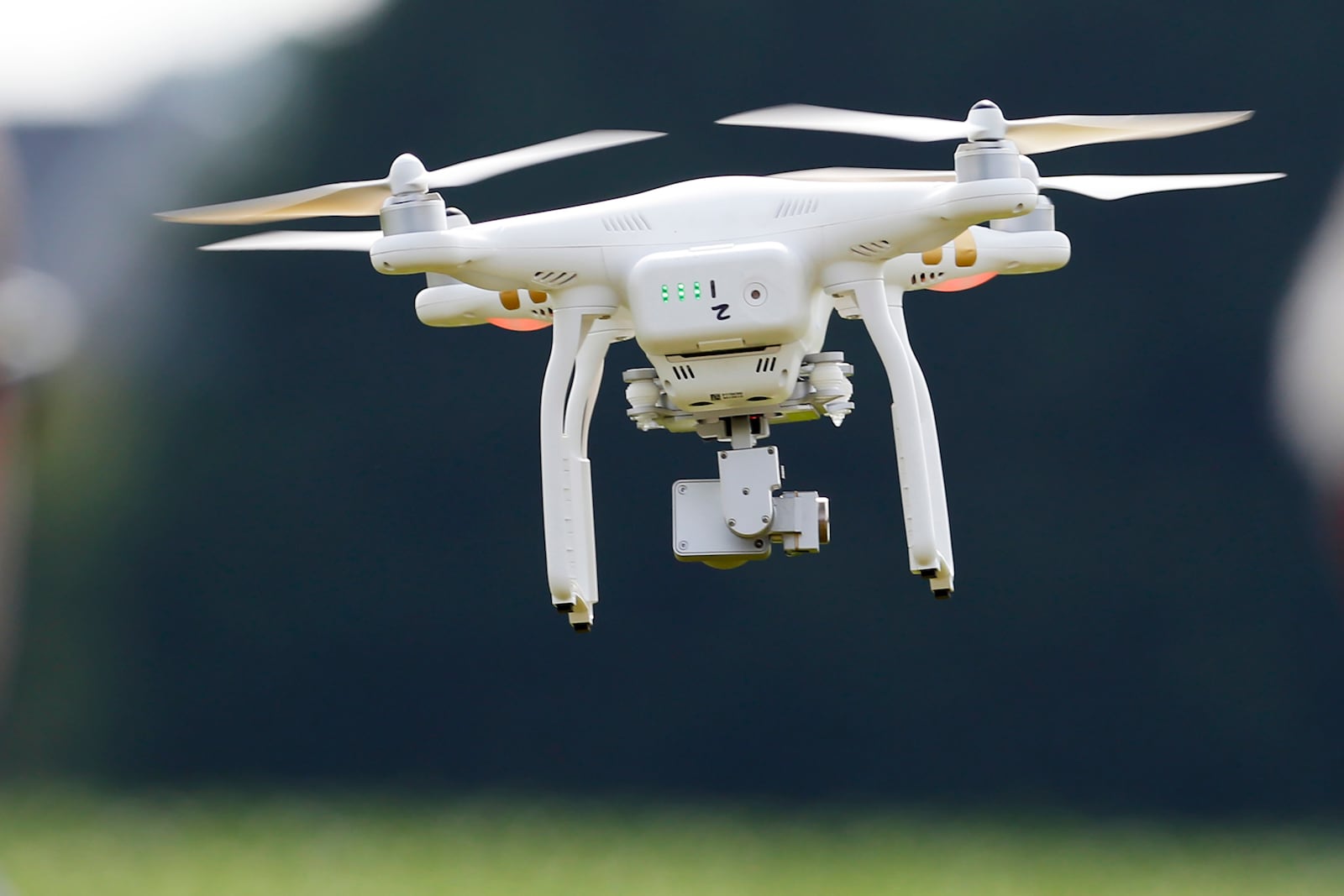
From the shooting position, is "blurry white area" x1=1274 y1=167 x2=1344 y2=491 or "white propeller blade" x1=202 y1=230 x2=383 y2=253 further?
"blurry white area" x1=1274 y1=167 x2=1344 y2=491

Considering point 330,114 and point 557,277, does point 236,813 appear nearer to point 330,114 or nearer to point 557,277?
point 330,114

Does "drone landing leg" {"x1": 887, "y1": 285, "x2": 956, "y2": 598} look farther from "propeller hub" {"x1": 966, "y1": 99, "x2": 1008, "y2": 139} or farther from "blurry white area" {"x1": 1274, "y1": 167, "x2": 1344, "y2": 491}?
"blurry white area" {"x1": 1274, "y1": 167, "x2": 1344, "y2": 491}

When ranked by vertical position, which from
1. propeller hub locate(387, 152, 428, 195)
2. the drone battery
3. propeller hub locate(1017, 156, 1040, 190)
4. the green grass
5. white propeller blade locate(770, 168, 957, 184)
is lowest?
the green grass

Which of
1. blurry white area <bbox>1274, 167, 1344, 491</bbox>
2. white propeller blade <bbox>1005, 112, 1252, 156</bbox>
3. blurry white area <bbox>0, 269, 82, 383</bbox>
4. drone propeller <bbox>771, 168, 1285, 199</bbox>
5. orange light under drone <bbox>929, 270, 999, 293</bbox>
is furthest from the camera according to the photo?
blurry white area <bbox>1274, 167, 1344, 491</bbox>

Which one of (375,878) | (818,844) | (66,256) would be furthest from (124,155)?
(818,844)

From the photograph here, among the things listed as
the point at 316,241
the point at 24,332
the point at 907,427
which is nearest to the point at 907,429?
the point at 907,427

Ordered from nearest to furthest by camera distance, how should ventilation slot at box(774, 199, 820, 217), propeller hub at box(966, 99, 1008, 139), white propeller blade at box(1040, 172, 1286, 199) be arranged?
1. propeller hub at box(966, 99, 1008, 139)
2. ventilation slot at box(774, 199, 820, 217)
3. white propeller blade at box(1040, 172, 1286, 199)

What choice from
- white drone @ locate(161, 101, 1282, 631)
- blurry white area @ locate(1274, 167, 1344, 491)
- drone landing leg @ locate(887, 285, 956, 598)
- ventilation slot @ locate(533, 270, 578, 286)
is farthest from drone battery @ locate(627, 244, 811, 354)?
blurry white area @ locate(1274, 167, 1344, 491)
